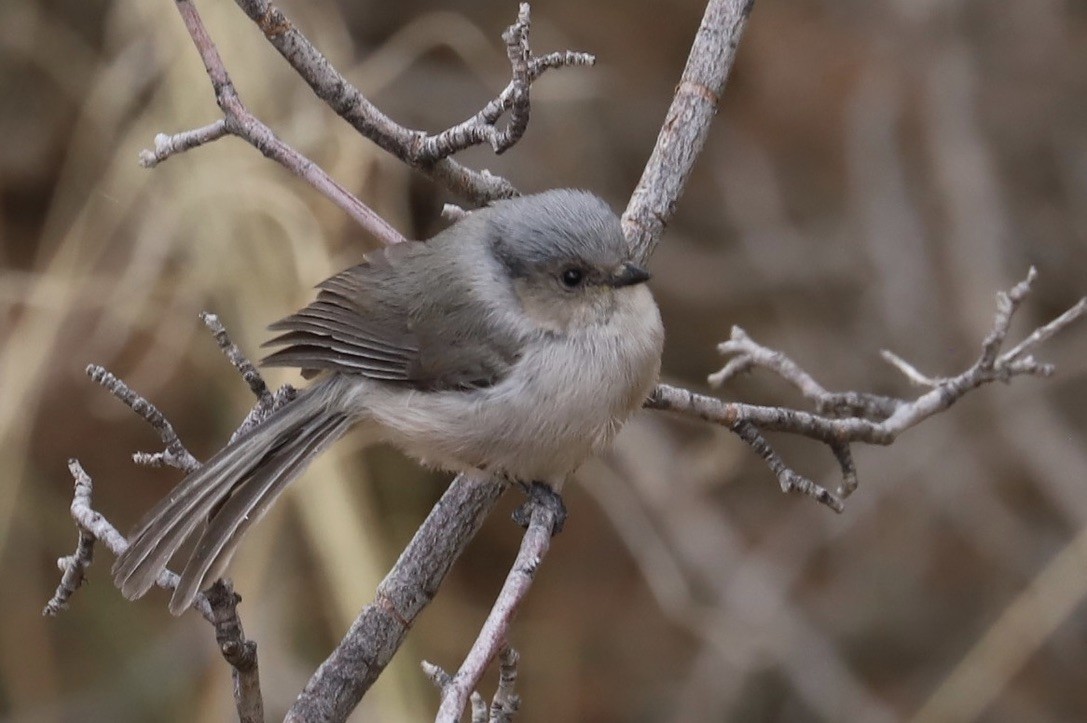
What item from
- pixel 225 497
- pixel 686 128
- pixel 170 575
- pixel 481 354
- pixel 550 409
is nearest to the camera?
pixel 170 575

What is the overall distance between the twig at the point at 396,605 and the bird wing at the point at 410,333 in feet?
0.84

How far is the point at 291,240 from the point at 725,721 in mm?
2701

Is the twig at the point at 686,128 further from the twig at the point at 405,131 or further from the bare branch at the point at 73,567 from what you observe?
the bare branch at the point at 73,567

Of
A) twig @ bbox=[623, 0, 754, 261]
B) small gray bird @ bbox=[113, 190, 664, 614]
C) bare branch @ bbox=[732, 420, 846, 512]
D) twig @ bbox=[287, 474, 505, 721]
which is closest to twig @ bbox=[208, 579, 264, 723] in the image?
twig @ bbox=[287, 474, 505, 721]

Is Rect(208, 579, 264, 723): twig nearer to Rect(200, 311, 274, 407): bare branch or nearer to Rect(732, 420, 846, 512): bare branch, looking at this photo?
Rect(200, 311, 274, 407): bare branch

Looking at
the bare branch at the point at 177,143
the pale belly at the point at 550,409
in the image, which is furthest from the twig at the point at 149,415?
the pale belly at the point at 550,409

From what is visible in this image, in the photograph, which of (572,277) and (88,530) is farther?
(572,277)

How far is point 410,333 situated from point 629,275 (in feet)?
1.79

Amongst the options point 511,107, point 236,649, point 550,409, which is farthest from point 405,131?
point 236,649

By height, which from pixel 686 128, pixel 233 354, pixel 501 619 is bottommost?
pixel 501 619

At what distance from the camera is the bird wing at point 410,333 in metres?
2.78

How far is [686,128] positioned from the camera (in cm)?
289

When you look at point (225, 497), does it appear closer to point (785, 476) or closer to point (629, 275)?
point (629, 275)

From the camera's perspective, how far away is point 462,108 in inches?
217
